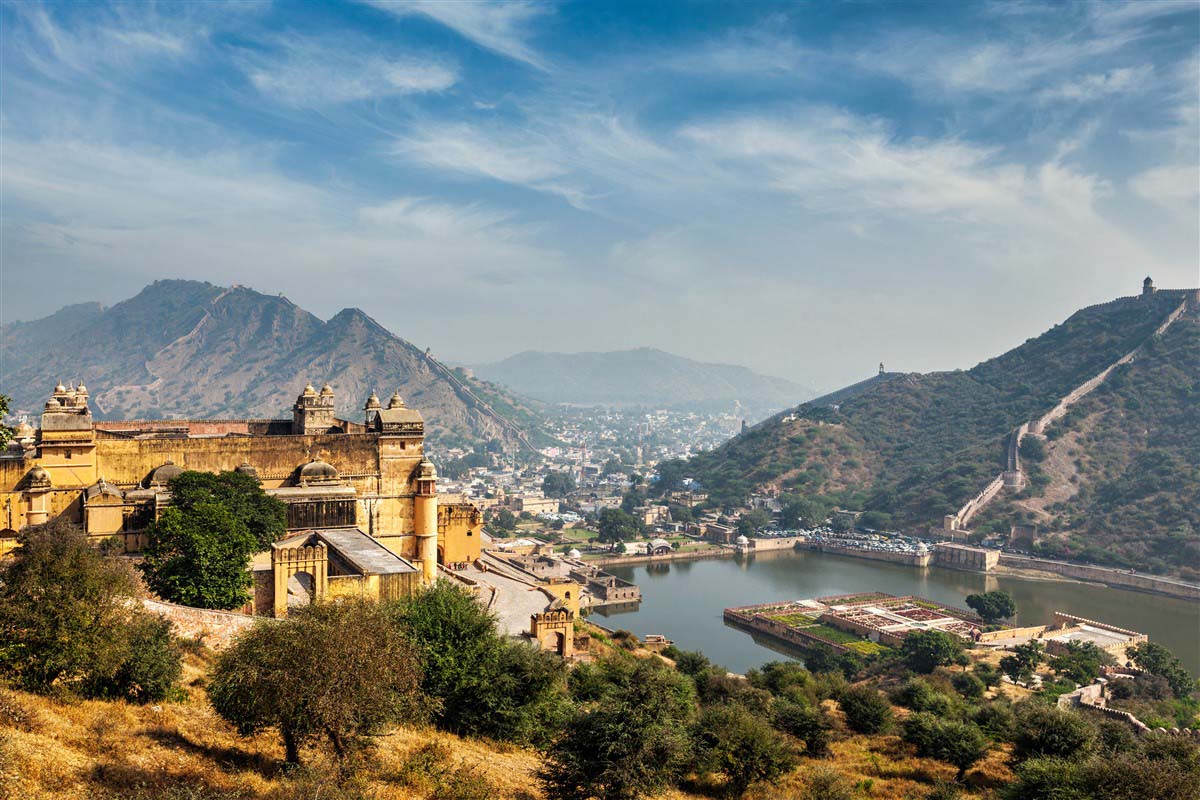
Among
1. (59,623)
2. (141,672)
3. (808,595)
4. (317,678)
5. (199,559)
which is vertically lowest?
(808,595)

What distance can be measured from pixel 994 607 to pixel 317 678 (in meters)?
38.8

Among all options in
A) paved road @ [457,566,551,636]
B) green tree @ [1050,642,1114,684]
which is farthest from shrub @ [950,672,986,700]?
paved road @ [457,566,551,636]

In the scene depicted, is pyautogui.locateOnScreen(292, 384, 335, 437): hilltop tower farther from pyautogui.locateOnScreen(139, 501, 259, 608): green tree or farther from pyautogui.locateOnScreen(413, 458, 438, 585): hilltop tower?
pyautogui.locateOnScreen(139, 501, 259, 608): green tree

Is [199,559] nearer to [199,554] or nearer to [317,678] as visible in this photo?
[199,554]

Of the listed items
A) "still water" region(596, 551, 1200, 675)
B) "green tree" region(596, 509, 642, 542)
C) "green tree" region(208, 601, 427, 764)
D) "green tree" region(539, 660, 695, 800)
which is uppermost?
"green tree" region(208, 601, 427, 764)

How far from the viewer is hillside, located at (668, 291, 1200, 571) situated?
200 feet

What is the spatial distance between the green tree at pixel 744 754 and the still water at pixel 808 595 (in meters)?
23.3

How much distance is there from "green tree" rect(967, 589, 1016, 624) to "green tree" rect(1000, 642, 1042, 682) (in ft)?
28.5

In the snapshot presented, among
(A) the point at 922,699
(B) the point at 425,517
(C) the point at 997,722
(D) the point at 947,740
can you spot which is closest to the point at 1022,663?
(A) the point at 922,699

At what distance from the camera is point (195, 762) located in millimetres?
7875

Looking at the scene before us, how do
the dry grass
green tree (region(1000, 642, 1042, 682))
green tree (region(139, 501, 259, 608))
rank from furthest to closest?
green tree (region(1000, 642, 1042, 682)) → green tree (region(139, 501, 259, 608)) → the dry grass

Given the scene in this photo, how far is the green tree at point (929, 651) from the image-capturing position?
30219 mm

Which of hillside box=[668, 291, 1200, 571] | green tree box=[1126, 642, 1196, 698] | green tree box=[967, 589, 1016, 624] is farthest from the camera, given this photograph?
hillside box=[668, 291, 1200, 571]

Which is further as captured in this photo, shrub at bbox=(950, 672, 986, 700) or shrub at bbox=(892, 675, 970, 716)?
shrub at bbox=(950, 672, 986, 700)
